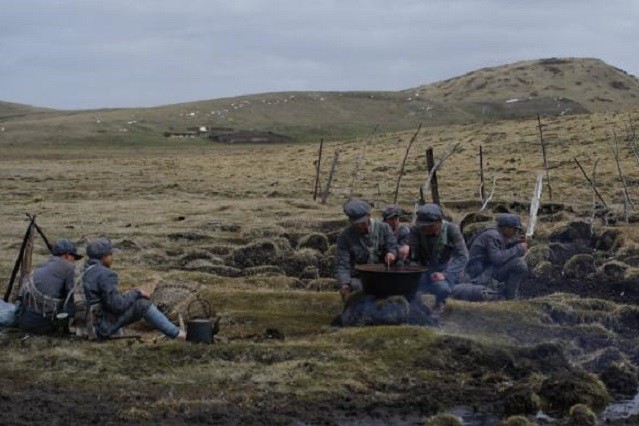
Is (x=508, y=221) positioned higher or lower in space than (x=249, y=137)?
higher

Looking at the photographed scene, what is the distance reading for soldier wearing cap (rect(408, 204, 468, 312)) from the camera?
41.5 ft

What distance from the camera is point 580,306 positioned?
13.8 m

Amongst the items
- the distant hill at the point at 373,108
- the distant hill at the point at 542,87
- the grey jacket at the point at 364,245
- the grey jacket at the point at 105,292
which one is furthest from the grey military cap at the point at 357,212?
the distant hill at the point at 542,87

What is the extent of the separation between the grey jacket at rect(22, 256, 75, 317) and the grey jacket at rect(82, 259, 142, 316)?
Result: 295mm

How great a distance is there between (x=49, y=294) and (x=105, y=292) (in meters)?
0.75

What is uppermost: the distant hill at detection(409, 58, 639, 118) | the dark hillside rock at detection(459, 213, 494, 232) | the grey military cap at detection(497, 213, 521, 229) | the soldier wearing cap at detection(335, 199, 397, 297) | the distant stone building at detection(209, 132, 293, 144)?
the distant hill at detection(409, 58, 639, 118)

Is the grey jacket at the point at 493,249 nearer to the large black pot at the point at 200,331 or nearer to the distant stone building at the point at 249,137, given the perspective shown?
the large black pot at the point at 200,331

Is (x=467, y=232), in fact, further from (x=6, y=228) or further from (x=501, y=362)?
(x=6, y=228)

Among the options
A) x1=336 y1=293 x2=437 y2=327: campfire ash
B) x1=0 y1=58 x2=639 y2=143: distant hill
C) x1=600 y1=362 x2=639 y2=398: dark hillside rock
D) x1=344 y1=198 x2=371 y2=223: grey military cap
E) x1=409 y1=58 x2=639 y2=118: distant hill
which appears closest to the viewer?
x1=600 y1=362 x2=639 y2=398: dark hillside rock

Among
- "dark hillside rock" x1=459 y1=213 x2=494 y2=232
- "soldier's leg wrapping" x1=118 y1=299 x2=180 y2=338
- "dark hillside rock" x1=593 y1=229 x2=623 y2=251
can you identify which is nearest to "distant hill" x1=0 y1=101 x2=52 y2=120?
"dark hillside rock" x1=459 y1=213 x2=494 y2=232

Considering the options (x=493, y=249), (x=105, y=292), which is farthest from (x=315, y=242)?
(x=105, y=292)

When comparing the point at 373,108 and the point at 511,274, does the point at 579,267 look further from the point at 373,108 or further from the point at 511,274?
the point at 373,108

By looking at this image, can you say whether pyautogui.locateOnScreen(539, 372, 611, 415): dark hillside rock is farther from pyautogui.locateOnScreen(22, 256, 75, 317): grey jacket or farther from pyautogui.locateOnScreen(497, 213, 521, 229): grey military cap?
pyautogui.locateOnScreen(22, 256, 75, 317): grey jacket

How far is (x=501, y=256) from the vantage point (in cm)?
1355
